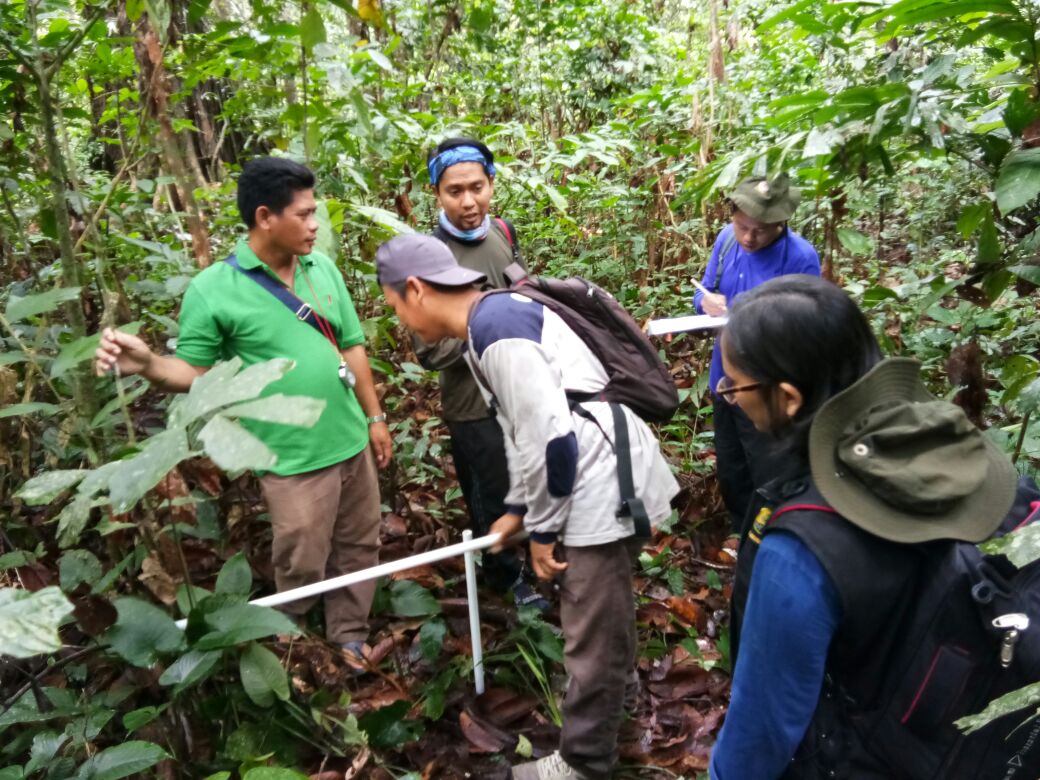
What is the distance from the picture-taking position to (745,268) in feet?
10.9

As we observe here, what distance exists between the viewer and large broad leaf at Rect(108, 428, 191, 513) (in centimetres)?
102

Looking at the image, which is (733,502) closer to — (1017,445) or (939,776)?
(1017,445)

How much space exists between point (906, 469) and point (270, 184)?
7.07ft

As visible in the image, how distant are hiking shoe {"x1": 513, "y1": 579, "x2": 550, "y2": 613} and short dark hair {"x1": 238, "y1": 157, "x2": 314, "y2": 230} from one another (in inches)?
74.0

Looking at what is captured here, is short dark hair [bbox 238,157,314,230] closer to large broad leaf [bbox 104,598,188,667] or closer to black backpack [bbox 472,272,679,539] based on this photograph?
black backpack [bbox 472,272,679,539]

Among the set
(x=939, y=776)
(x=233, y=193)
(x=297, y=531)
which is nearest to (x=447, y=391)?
(x=297, y=531)

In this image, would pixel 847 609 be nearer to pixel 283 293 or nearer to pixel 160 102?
pixel 283 293

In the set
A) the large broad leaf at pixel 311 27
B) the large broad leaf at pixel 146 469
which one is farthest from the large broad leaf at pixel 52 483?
the large broad leaf at pixel 311 27

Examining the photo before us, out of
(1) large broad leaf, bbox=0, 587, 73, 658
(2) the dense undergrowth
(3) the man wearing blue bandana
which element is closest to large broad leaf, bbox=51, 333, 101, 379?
(2) the dense undergrowth

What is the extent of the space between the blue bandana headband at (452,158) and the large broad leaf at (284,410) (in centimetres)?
229

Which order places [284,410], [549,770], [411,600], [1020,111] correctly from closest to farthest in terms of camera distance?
[284,410] → [1020,111] → [549,770] → [411,600]

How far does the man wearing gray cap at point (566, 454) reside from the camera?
1991 mm

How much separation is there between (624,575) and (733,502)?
155 centimetres

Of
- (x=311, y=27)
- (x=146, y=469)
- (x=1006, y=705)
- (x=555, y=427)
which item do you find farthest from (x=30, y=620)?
(x=311, y=27)
